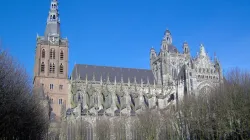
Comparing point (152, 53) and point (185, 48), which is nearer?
point (185, 48)

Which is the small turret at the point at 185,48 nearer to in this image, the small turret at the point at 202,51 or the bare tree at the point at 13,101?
the small turret at the point at 202,51

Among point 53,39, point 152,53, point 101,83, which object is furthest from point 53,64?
point 152,53

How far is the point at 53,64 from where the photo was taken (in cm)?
7438

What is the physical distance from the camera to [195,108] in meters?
44.0

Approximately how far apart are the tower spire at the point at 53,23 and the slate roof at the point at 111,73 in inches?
406

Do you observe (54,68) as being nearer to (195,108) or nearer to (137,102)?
(137,102)

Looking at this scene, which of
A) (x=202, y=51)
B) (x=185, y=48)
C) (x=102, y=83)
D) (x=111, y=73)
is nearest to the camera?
(x=102, y=83)

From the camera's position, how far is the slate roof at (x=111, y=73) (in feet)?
252

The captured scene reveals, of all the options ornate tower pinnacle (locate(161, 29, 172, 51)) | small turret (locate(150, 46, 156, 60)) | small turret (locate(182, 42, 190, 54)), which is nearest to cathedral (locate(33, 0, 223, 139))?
ornate tower pinnacle (locate(161, 29, 172, 51))

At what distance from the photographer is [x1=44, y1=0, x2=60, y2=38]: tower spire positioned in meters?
76.2

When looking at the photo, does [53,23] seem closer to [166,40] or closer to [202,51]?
[166,40]

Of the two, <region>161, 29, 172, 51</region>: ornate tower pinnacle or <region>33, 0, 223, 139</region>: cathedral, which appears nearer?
<region>33, 0, 223, 139</region>: cathedral

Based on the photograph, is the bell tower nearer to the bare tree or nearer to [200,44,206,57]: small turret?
the bare tree

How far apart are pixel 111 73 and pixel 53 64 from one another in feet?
51.9
